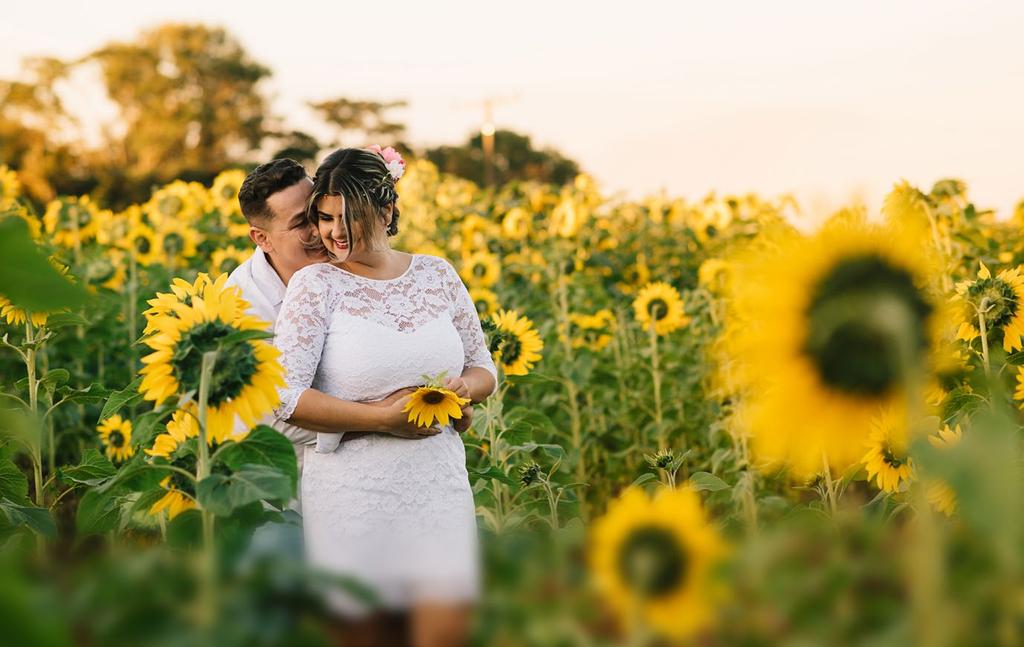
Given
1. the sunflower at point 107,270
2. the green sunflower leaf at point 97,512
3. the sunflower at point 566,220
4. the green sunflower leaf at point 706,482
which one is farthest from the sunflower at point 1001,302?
the sunflower at point 566,220

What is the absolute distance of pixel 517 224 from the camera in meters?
7.95

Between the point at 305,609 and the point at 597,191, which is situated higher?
the point at 597,191

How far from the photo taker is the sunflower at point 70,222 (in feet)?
23.5

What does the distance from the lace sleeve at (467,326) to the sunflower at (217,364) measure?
1324 millimetres

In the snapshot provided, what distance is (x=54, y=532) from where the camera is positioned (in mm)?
2670

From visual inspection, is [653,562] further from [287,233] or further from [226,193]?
[226,193]

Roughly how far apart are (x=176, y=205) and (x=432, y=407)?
5.55 metres

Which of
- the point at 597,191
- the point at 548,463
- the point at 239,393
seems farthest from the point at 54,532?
the point at 597,191

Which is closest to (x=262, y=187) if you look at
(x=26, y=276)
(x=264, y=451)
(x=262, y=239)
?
(x=262, y=239)

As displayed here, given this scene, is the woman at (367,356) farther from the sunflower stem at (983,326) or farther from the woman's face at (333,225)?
the sunflower stem at (983,326)

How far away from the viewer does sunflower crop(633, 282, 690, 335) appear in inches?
213

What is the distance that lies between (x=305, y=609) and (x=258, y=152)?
3915cm

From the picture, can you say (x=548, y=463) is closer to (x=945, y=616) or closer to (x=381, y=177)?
(x=381, y=177)

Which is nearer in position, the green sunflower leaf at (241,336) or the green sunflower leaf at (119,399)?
the green sunflower leaf at (241,336)
